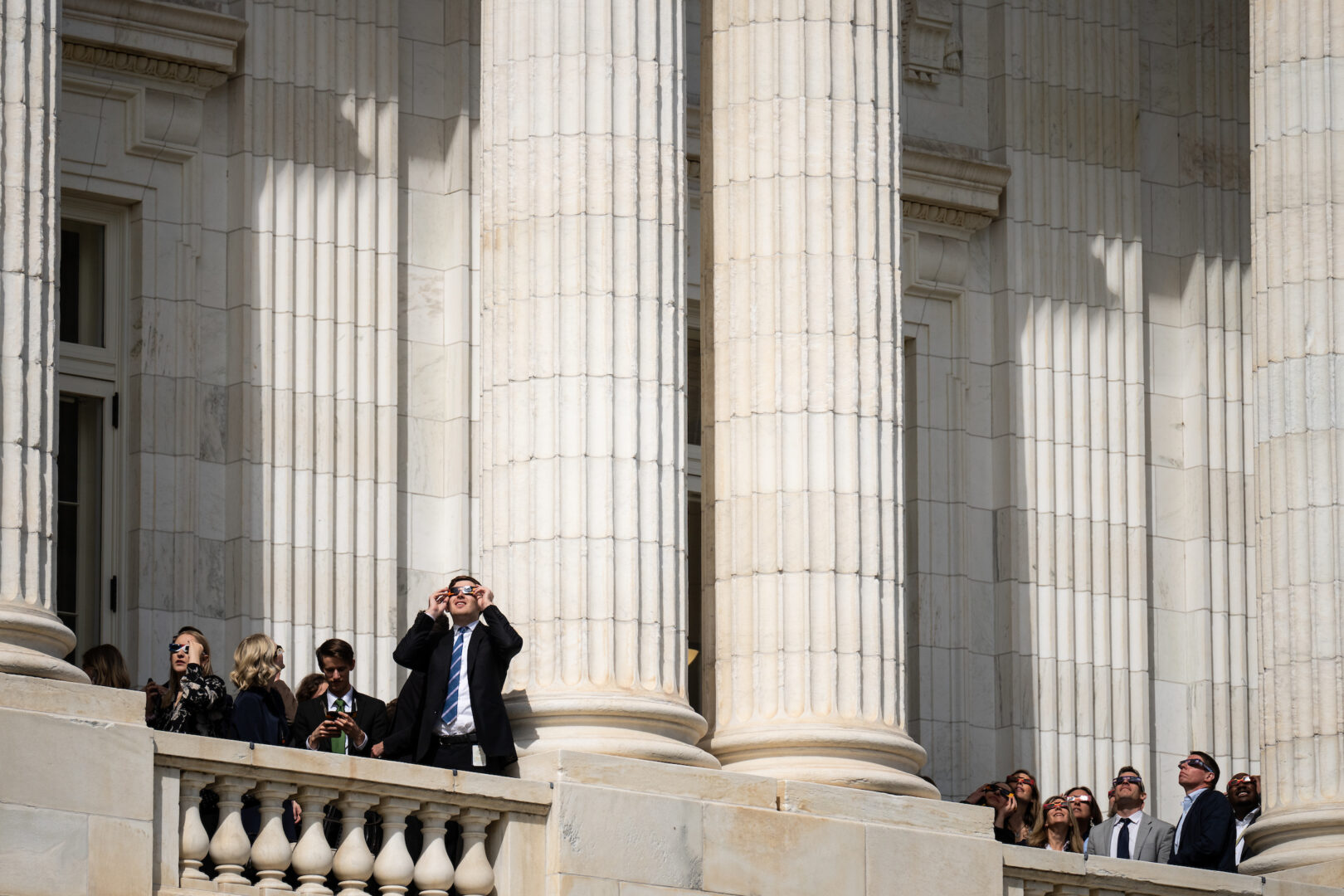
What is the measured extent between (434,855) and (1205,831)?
20.4 feet

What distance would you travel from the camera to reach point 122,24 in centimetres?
2330

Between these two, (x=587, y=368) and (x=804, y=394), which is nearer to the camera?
(x=587, y=368)

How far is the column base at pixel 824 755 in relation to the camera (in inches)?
762

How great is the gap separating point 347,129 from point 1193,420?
29.1ft

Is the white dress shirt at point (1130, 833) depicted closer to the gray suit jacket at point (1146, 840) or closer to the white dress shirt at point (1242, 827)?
the gray suit jacket at point (1146, 840)

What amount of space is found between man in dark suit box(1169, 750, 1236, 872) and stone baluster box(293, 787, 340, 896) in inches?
264

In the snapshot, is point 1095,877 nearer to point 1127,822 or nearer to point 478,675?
point 1127,822

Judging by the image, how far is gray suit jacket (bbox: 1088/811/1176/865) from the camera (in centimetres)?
2095

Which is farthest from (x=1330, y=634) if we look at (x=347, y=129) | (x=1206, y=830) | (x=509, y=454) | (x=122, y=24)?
(x=122, y=24)

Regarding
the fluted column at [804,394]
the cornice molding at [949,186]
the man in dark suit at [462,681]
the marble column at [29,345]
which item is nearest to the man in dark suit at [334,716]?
the man in dark suit at [462,681]

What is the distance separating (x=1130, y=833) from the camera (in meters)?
21.1

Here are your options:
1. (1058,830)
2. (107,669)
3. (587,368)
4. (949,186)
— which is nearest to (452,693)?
(107,669)

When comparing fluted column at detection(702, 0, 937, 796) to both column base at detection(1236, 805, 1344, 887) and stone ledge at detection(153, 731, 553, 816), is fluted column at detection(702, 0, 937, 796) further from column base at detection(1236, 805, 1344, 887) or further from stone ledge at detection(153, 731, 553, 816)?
column base at detection(1236, 805, 1344, 887)

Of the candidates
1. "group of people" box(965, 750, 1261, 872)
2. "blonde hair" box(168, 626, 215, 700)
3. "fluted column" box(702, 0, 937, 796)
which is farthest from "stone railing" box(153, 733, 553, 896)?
"group of people" box(965, 750, 1261, 872)
